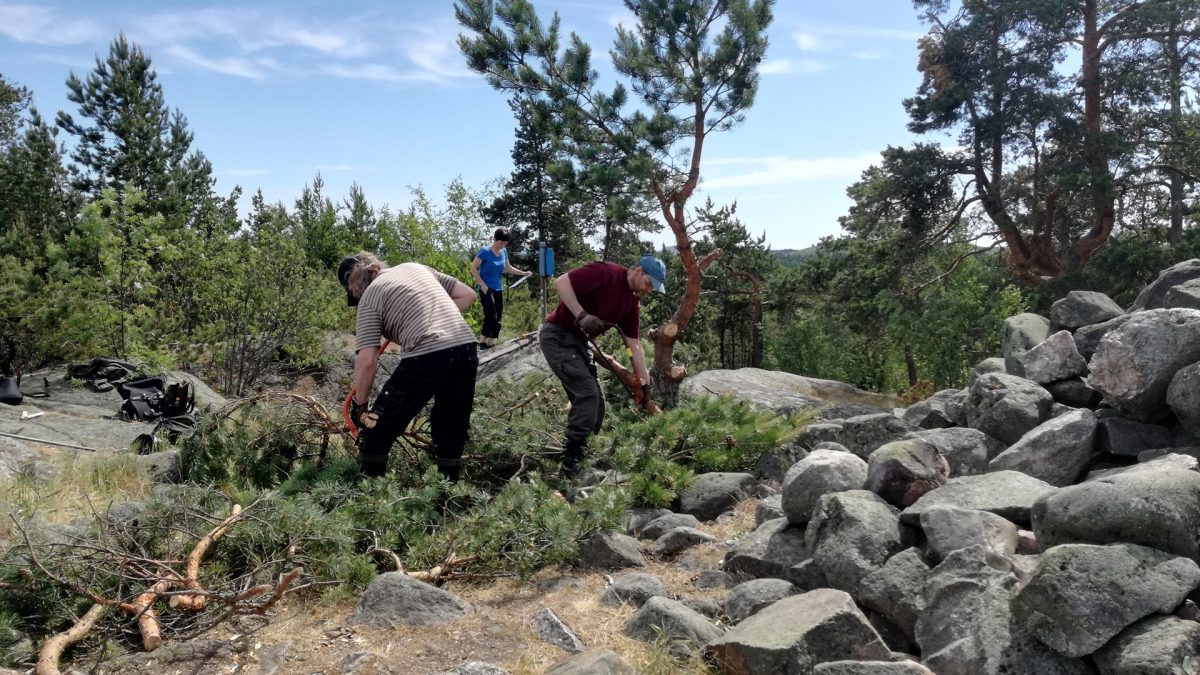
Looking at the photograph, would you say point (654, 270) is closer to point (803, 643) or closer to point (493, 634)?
point (493, 634)

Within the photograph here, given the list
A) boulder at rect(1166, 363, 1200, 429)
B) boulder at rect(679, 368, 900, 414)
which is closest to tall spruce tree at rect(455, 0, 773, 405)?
boulder at rect(679, 368, 900, 414)

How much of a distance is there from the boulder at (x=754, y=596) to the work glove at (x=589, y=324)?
2226 millimetres

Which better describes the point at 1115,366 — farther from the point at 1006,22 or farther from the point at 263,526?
the point at 1006,22

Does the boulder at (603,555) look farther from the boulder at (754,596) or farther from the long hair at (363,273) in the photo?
the long hair at (363,273)

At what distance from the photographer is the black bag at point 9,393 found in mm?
7809

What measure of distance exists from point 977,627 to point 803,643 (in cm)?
59

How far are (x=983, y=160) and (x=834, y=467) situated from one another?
1059cm

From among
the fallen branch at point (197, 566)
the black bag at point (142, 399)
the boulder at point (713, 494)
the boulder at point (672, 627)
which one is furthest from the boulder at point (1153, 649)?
the black bag at point (142, 399)

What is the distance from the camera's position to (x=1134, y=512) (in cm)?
304

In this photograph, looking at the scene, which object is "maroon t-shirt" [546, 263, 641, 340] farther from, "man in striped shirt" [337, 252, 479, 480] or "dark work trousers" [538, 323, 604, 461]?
"man in striped shirt" [337, 252, 479, 480]

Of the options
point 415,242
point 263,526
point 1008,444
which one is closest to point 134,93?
point 415,242

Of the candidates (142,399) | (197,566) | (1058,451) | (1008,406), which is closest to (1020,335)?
(1008,406)

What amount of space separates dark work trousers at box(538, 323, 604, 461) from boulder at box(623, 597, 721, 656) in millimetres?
2191

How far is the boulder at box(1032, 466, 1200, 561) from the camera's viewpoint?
299 centimetres
